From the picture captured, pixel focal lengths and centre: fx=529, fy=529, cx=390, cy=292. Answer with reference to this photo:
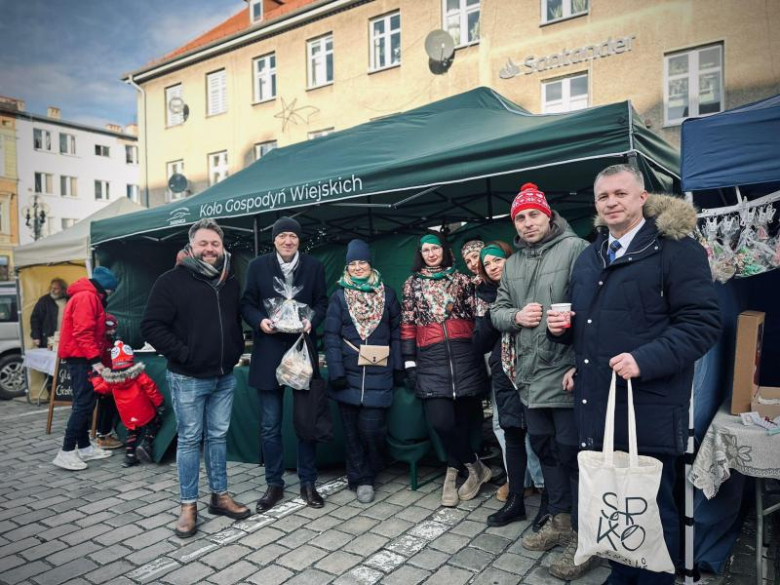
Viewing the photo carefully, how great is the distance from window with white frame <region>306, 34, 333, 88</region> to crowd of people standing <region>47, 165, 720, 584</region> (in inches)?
538

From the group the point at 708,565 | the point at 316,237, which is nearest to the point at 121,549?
the point at 708,565

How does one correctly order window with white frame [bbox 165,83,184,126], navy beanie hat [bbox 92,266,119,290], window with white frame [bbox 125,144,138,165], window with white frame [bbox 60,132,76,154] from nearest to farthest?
navy beanie hat [bbox 92,266,119,290] < window with white frame [bbox 165,83,184,126] < window with white frame [bbox 60,132,76,154] < window with white frame [bbox 125,144,138,165]

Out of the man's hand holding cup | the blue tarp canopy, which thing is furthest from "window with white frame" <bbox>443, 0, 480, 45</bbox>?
the man's hand holding cup

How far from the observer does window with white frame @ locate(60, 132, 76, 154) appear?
39875mm

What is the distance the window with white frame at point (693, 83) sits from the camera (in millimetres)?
10304

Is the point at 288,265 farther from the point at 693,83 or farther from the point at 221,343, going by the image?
the point at 693,83

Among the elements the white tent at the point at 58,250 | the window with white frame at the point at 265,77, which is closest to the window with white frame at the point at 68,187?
the window with white frame at the point at 265,77

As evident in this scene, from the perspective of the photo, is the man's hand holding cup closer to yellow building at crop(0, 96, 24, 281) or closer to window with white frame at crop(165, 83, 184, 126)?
window with white frame at crop(165, 83, 184, 126)

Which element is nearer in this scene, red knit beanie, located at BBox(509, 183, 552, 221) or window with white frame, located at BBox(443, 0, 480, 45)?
red knit beanie, located at BBox(509, 183, 552, 221)

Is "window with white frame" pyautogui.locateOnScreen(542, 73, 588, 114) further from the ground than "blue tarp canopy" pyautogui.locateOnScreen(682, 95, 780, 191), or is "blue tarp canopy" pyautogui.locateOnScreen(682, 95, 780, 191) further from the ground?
"window with white frame" pyautogui.locateOnScreen(542, 73, 588, 114)

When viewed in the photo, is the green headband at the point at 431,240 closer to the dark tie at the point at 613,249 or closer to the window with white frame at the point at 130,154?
the dark tie at the point at 613,249

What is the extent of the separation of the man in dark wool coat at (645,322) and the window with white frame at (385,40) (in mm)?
13367

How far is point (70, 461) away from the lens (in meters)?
4.73

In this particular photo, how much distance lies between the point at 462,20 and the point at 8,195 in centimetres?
3099
